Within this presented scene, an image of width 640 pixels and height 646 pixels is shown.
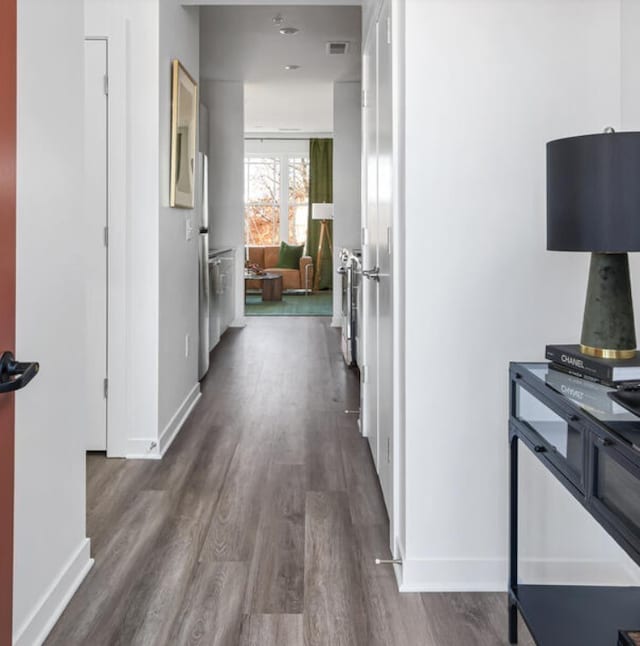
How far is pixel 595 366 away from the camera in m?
1.46

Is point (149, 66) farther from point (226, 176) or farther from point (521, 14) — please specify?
point (226, 176)

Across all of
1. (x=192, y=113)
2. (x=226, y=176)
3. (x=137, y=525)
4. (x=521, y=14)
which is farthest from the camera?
(x=226, y=176)

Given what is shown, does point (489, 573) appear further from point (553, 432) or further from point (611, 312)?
point (611, 312)

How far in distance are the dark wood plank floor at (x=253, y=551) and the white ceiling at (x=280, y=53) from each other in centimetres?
337

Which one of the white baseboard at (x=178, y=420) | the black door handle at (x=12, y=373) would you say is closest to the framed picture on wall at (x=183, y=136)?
the white baseboard at (x=178, y=420)

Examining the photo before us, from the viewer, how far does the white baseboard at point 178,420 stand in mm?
3566

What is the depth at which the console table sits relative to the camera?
1.17 m

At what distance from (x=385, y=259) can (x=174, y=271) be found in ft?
5.16

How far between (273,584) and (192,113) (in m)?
3.06

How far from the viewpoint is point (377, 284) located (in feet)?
10.3

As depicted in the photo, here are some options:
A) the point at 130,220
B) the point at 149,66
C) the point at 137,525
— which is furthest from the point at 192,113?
the point at 137,525

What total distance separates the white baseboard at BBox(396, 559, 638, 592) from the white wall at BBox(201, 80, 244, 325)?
21.0 feet

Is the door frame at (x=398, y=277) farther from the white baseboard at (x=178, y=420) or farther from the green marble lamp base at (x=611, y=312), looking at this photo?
the white baseboard at (x=178, y=420)

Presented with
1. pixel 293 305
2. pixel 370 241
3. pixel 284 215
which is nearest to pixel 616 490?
pixel 370 241
